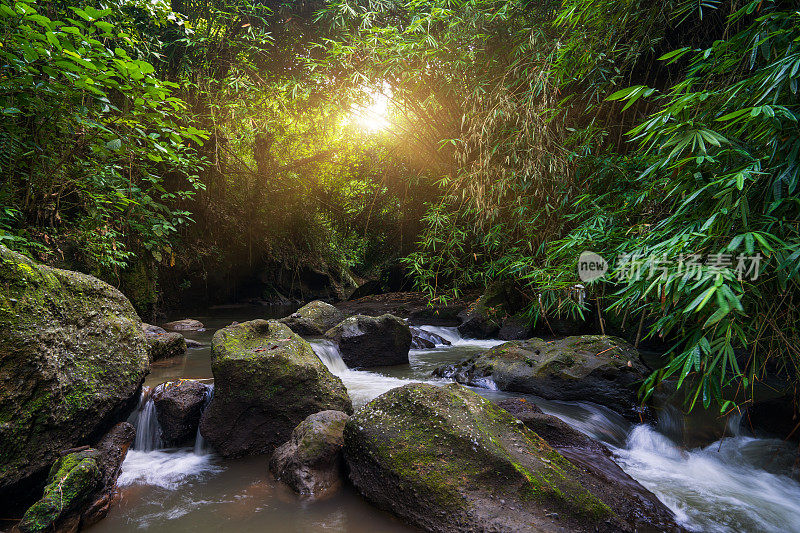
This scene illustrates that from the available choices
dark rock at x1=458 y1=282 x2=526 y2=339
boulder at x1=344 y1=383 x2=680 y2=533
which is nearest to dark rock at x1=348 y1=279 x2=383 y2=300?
dark rock at x1=458 y1=282 x2=526 y2=339

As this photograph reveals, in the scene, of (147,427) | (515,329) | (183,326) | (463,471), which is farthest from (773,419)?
(183,326)

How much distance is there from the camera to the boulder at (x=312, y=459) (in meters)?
2.23

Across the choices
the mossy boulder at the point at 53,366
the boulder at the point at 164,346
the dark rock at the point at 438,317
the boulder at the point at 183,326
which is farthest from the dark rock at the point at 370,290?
the mossy boulder at the point at 53,366

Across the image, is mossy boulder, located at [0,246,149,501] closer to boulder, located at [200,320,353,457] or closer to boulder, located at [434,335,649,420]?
boulder, located at [200,320,353,457]

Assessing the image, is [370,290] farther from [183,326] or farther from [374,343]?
[374,343]

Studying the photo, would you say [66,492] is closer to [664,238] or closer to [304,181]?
[664,238]

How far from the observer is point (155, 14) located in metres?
4.72

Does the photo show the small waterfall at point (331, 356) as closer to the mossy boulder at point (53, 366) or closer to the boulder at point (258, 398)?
the boulder at point (258, 398)

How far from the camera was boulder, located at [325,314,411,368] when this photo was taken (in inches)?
216

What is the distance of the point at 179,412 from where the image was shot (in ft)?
9.64

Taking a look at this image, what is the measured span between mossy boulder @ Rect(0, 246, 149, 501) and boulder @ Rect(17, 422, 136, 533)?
6.6 inches

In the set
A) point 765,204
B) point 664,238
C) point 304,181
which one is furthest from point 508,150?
point 304,181

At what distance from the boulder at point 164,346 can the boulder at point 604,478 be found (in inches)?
180

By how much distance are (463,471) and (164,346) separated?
4683mm
